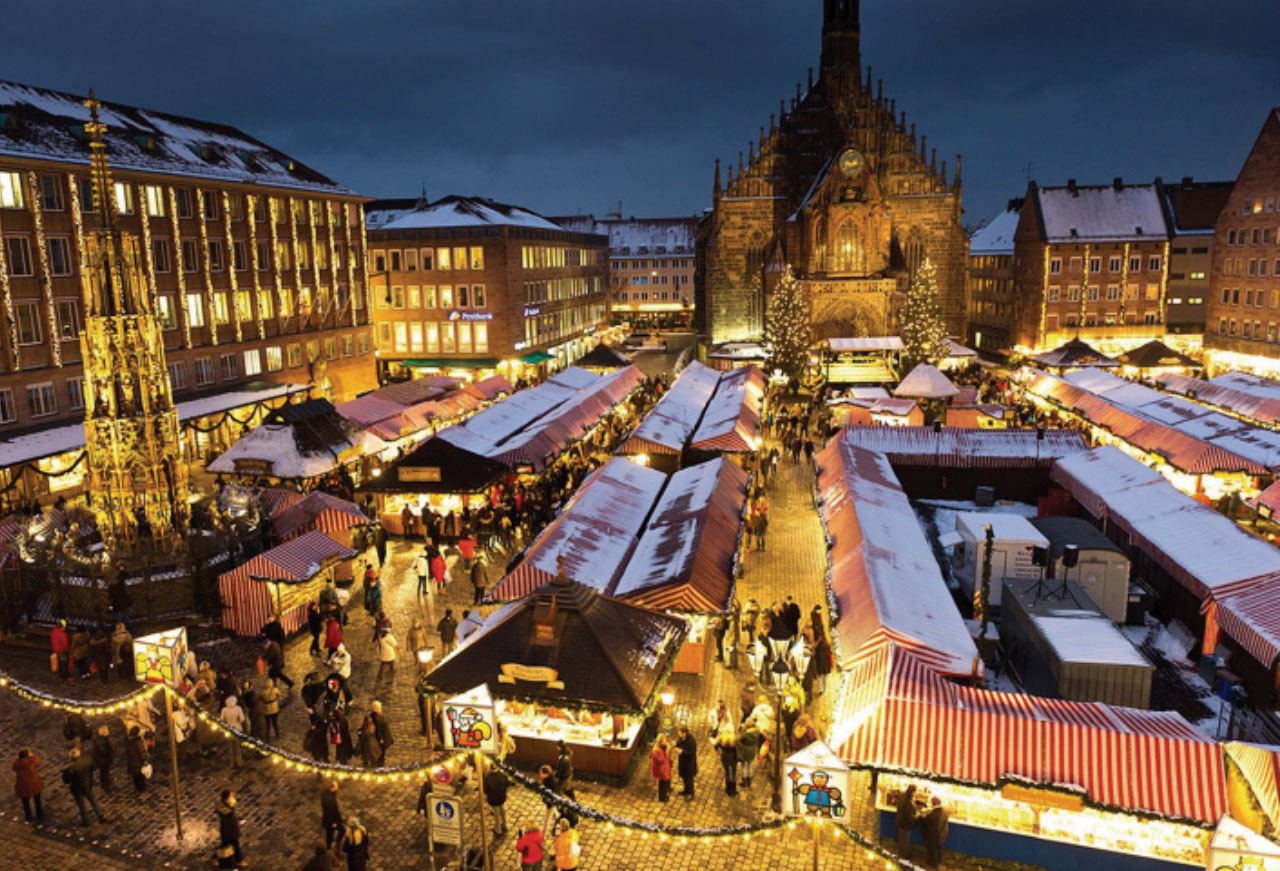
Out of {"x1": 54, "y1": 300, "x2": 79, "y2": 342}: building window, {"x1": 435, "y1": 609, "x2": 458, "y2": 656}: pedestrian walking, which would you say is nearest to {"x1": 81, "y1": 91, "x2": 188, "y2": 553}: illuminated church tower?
{"x1": 435, "y1": 609, "x2": 458, "y2": 656}: pedestrian walking

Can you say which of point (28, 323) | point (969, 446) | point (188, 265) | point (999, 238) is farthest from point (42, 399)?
point (999, 238)

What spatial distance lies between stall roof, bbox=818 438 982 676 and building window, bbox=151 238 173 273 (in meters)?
28.1

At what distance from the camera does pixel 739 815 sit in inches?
478

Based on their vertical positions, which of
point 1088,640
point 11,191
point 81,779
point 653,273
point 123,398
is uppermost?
point 11,191

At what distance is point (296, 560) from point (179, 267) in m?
23.3

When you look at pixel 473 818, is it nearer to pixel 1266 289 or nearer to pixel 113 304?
pixel 113 304

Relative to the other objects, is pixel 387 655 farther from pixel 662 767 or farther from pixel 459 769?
pixel 662 767

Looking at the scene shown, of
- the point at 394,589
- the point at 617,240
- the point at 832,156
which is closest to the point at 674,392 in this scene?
the point at 394,589

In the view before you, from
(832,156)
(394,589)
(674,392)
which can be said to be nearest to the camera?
(394,589)

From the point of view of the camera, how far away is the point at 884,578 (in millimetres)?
16109

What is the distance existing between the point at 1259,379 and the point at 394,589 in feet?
114

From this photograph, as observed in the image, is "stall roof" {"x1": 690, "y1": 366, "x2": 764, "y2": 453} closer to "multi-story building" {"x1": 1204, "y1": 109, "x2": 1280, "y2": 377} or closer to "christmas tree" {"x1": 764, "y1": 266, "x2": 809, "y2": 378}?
"christmas tree" {"x1": 764, "y1": 266, "x2": 809, "y2": 378}

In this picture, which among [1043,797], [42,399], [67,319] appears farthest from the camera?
[67,319]

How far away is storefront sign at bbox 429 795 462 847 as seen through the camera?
34.8 ft
